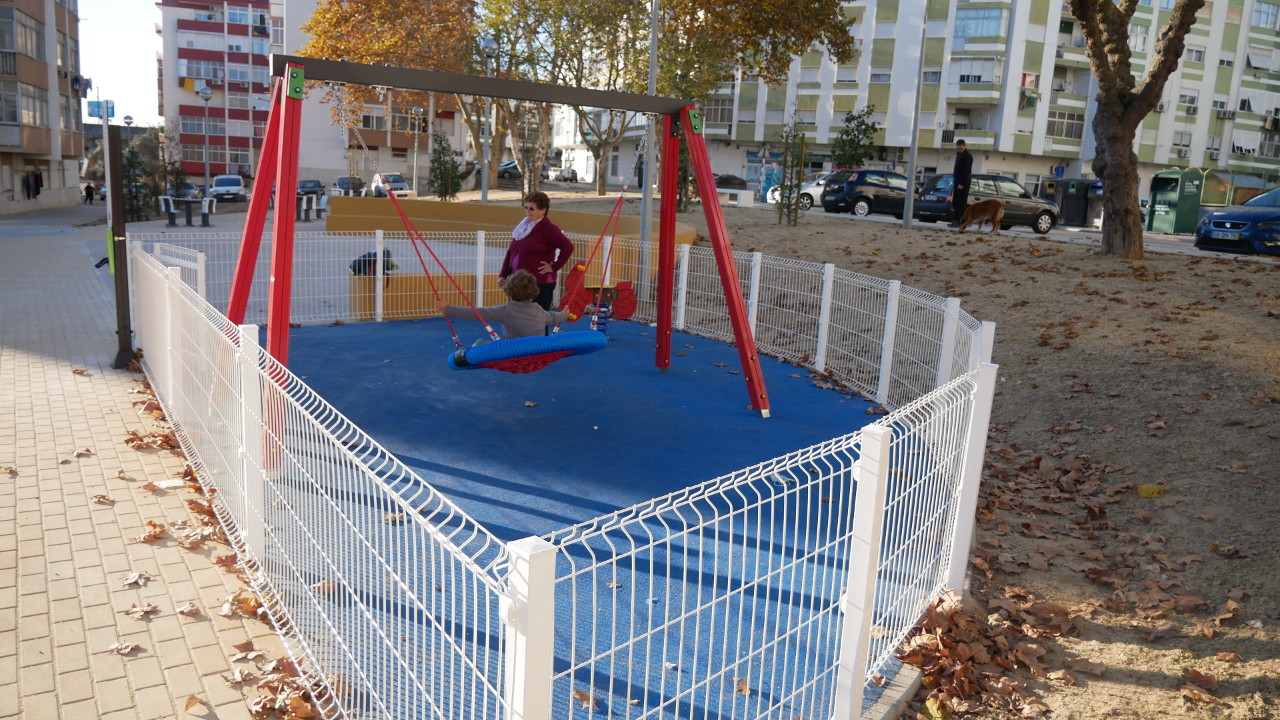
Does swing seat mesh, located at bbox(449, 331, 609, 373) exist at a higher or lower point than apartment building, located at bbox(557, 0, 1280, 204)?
lower

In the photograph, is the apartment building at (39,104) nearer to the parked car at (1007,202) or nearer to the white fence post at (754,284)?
the parked car at (1007,202)

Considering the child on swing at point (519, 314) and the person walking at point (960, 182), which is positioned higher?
the person walking at point (960, 182)

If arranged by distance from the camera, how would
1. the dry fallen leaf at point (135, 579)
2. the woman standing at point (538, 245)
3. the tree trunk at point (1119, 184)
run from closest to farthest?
the dry fallen leaf at point (135, 579) → the woman standing at point (538, 245) → the tree trunk at point (1119, 184)

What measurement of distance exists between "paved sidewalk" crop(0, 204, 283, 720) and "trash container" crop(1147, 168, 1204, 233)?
23.0 metres

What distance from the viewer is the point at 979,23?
46.8 meters

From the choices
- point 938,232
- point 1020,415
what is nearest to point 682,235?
point 938,232

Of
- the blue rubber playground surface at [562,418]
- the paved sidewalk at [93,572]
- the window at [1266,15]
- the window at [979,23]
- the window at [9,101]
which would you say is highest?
the window at [1266,15]

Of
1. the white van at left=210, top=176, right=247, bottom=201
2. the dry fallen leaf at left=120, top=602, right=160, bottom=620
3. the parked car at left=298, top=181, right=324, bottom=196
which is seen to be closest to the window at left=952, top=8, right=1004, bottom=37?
the parked car at left=298, top=181, right=324, bottom=196

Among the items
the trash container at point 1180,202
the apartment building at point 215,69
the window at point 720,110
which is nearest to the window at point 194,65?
the apartment building at point 215,69

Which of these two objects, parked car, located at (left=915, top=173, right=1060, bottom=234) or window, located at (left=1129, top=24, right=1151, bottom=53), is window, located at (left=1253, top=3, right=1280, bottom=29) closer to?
window, located at (left=1129, top=24, right=1151, bottom=53)

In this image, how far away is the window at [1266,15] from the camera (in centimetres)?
5128

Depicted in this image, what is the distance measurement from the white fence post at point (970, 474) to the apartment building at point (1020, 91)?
43420mm

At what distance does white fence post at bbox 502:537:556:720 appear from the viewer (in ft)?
6.81

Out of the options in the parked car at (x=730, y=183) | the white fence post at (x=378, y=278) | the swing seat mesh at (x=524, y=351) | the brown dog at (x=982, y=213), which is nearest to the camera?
the swing seat mesh at (x=524, y=351)
